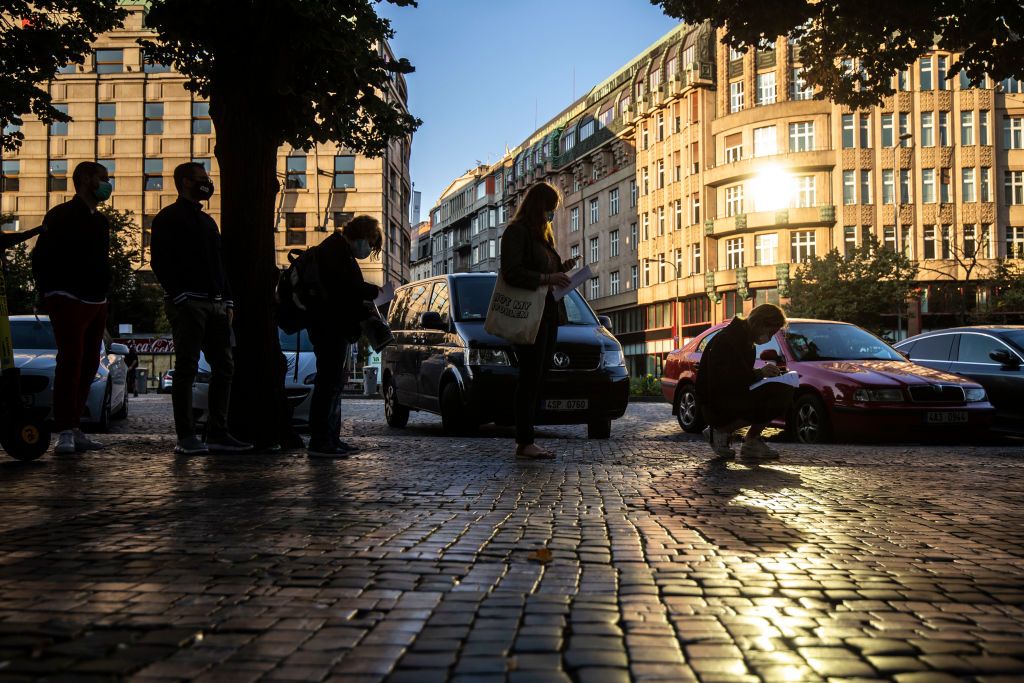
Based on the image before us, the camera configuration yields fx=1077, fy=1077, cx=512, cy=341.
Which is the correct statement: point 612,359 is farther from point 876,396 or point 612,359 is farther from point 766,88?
point 766,88

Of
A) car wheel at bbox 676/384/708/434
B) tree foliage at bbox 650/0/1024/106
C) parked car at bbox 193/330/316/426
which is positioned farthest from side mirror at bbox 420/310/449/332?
tree foliage at bbox 650/0/1024/106

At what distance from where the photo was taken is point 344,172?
6994 cm

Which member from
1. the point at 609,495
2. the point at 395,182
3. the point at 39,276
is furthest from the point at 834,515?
the point at 395,182

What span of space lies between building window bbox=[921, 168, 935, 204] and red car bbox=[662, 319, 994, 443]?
149 ft

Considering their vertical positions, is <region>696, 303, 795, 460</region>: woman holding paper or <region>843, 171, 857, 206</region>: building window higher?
<region>843, 171, 857, 206</region>: building window

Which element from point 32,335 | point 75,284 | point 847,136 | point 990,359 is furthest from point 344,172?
point 75,284

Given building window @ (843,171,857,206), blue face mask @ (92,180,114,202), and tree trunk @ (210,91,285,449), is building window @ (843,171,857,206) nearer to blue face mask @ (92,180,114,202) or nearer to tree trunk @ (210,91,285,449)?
tree trunk @ (210,91,285,449)

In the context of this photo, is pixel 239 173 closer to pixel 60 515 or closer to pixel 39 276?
pixel 39 276

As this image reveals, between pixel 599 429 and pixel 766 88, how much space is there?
5002cm

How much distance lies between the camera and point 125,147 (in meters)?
70.1

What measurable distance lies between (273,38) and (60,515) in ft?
17.2

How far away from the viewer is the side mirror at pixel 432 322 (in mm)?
11797

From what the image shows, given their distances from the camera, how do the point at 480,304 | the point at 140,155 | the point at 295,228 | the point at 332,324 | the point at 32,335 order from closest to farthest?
the point at 332,324, the point at 480,304, the point at 32,335, the point at 295,228, the point at 140,155

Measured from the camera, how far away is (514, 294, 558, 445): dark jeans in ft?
25.4
